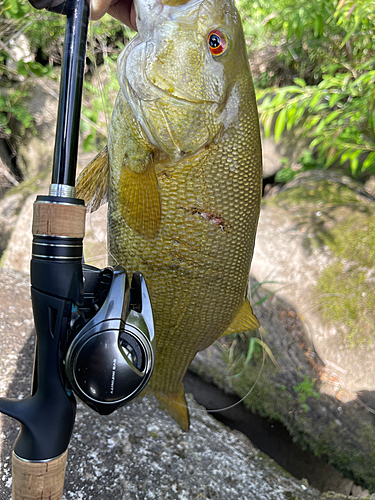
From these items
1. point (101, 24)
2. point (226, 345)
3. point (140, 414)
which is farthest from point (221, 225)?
point (101, 24)

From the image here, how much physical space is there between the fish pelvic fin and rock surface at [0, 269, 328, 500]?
1.18 feet

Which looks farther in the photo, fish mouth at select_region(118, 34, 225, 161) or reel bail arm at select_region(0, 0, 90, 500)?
fish mouth at select_region(118, 34, 225, 161)

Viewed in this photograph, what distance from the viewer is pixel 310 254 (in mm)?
3010

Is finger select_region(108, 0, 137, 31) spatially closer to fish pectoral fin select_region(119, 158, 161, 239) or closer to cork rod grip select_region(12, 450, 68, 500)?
fish pectoral fin select_region(119, 158, 161, 239)

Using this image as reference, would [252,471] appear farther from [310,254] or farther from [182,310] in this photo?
[310,254]

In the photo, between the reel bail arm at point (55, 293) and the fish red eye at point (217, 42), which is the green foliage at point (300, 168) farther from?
the reel bail arm at point (55, 293)

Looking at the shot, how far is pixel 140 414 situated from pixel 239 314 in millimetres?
957

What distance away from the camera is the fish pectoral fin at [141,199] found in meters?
1.04

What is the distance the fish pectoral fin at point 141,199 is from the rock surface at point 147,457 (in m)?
1.09

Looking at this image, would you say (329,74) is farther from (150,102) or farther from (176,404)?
(176,404)

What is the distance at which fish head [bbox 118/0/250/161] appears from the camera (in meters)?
0.95

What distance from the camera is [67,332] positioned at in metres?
0.76

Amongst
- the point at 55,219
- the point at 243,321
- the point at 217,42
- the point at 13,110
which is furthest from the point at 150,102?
the point at 13,110

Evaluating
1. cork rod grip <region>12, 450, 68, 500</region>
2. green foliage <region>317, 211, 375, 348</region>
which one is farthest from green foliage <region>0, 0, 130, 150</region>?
cork rod grip <region>12, 450, 68, 500</region>
